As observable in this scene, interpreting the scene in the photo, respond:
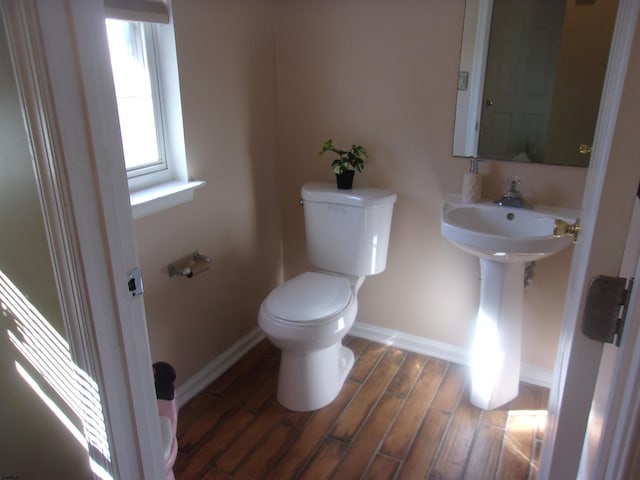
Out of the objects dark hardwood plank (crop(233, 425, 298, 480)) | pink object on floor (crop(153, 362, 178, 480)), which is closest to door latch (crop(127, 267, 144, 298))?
pink object on floor (crop(153, 362, 178, 480))

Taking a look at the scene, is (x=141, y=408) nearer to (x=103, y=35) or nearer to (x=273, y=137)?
(x=103, y=35)

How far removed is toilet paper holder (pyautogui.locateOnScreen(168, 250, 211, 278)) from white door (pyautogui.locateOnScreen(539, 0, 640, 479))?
1.50m

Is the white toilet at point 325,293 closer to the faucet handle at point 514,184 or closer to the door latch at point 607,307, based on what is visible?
the faucet handle at point 514,184

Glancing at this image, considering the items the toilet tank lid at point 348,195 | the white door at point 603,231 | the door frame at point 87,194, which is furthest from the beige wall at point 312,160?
the white door at point 603,231

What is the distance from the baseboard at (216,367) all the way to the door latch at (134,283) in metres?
1.35

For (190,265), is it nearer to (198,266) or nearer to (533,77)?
(198,266)

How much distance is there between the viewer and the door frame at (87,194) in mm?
829

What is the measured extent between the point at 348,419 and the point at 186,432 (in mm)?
681

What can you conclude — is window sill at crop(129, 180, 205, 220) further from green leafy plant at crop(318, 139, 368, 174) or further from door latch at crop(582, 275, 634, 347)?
door latch at crop(582, 275, 634, 347)

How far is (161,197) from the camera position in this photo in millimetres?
1920

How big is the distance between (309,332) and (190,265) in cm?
57

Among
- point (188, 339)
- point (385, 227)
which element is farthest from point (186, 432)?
point (385, 227)

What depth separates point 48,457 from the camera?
129cm

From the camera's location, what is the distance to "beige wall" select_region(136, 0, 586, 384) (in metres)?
2.12
